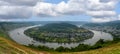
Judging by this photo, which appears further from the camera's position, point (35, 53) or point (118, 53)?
point (35, 53)

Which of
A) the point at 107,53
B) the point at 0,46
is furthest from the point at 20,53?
the point at 107,53

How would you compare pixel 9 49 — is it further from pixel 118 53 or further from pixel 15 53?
pixel 118 53

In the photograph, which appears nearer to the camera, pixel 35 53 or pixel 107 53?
pixel 107 53

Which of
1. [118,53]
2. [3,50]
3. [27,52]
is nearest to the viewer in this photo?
[118,53]

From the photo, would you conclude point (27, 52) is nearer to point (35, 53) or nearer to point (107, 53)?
point (35, 53)

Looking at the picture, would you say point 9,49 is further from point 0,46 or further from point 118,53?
point 118,53

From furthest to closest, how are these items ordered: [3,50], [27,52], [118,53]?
[27,52]
[3,50]
[118,53]

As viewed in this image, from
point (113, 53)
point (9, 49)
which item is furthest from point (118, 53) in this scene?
point (9, 49)
